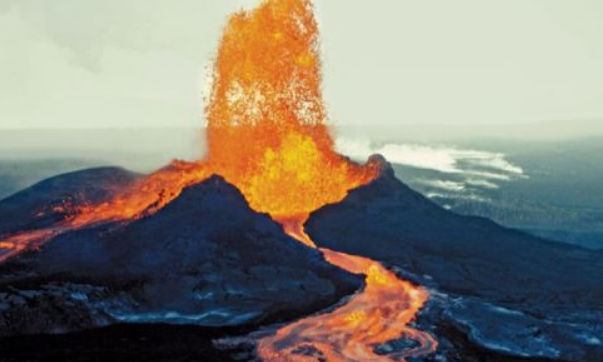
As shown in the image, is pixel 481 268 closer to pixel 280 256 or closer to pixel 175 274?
pixel 280 256

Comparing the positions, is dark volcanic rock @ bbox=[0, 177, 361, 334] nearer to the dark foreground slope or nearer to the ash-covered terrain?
the ash-covered terrain

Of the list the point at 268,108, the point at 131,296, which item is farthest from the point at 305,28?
the point at 131,296

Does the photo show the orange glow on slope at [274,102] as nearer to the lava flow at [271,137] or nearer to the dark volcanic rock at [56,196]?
the lava flow at [271,137]

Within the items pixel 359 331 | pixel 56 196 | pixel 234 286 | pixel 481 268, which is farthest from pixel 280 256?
pixel 56 196

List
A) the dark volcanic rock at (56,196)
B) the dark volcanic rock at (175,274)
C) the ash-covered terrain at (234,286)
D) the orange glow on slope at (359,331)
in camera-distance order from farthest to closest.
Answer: the dark volcanic rock at (56,196) < the dark volcanic rock at (175,274) < the ash-covered terrain at (234,286) < the orange glow on slope at (359,331)

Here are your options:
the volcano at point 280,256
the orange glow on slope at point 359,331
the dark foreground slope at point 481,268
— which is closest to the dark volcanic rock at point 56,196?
the volcano at point 280,256

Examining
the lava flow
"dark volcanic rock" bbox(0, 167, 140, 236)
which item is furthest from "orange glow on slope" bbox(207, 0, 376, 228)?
"dark volcanic rock" bbox(0, 167, 140, 236)
